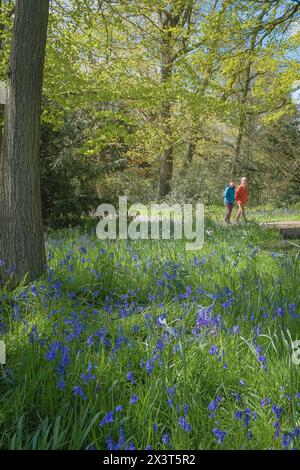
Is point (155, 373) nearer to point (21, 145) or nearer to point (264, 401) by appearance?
point (264, 401)

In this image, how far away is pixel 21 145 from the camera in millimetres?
4379

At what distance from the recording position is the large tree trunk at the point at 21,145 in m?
4.35

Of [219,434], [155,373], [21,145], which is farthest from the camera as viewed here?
[21,145]

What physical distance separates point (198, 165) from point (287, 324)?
21.1 meters

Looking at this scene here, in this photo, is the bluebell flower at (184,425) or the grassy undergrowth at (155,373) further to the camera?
the grassy undergrowth at (155,373)

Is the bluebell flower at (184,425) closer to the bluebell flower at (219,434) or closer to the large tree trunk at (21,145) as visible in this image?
the bluebell flower at (219,434)

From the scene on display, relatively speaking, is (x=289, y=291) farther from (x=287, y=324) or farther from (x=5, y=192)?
(x=5, y=192)

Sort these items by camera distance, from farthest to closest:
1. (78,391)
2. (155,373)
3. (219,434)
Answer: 1. (155,373)
2. (78,391)
3. (219,434)

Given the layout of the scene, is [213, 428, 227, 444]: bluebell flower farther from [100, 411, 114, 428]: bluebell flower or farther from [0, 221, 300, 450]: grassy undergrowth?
[100, 411, 114, 428]: bluebell flower

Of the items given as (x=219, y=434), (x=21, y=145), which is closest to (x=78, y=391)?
(x=219, y=434)

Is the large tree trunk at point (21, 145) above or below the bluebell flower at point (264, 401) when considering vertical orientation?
above

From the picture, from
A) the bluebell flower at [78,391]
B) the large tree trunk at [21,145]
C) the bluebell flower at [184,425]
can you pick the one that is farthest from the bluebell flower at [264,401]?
Result: the large tree trunk at [21,145]

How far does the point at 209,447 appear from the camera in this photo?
1864mm

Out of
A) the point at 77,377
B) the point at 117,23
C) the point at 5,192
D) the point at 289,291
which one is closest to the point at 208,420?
the point at 77,377
